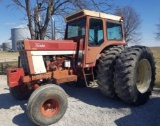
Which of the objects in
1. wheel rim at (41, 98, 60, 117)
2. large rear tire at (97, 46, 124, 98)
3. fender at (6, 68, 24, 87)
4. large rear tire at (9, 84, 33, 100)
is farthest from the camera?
large rear tire at (9, 84, 33, 100)

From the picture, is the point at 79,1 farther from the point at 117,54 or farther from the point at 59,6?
the point at 117,54

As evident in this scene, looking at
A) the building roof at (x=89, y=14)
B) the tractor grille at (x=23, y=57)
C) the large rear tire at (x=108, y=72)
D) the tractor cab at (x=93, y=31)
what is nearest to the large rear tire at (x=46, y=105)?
the tractor grille at (x=23, y=57)

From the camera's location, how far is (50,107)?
18.9 ft

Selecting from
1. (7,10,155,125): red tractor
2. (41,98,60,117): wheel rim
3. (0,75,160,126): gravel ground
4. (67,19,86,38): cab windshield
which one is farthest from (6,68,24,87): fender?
(67,19,86,38): cab windshield

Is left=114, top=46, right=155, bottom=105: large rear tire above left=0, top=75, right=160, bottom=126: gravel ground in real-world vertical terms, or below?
above

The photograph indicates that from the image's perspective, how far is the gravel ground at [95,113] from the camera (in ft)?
17.9

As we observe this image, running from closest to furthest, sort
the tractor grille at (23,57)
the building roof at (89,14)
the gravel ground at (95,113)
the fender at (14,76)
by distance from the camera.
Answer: the gravel ground at (95,113)
the fender at (14,76)
the tractor grille at (23,57)
the building roof at (89,14)

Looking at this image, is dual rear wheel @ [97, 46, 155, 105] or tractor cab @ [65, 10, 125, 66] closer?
dual rear wheel @ [97, 46, 155, 105]

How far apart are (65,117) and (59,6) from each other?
931cm

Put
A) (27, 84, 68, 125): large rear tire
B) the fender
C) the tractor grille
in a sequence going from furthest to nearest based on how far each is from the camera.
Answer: the tractor grille → the fender → (27, 84, 68, 125): large rear tire

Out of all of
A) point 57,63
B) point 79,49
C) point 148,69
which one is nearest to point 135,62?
point 148,69

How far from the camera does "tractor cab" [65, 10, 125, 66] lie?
6.86m

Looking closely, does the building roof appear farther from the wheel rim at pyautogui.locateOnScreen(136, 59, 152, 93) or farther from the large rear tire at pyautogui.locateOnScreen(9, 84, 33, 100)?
the large rear tire at pyautogui.locateOnScreen(9, 84, 33, 100)

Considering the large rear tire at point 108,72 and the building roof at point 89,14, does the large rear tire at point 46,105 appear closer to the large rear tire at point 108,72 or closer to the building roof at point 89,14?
the large rear tire at point 108,72
